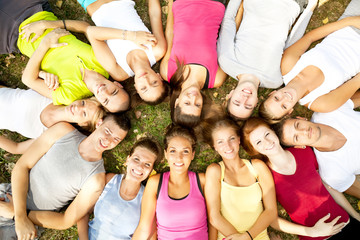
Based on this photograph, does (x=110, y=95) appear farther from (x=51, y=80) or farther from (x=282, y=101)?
(x=282, y=101)

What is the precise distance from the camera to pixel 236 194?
13.7ft

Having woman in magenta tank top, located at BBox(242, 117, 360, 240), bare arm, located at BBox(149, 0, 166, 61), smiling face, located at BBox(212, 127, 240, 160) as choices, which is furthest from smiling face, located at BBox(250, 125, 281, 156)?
bare arm, located at BBox(149, 0, 166, 61)

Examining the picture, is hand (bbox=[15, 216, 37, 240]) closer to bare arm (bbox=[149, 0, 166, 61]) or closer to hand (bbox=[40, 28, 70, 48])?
hand (bbox=[40, 28, 70, 48])

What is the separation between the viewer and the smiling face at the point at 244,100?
3955mm

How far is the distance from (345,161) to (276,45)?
2.19 m

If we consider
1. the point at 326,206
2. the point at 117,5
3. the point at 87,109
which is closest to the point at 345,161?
the point at 326,206

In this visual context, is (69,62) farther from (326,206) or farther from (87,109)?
(326,206)

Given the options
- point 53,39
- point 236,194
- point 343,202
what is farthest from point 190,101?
point 343,202

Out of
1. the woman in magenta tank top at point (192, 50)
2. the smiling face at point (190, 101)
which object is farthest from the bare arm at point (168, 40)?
the smiling face at point (190, 101)

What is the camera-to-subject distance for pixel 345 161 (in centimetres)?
411

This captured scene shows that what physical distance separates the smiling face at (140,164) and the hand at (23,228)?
1.84 meters

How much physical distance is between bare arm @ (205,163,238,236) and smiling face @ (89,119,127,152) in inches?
66.3

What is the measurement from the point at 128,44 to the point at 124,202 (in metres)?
2.66

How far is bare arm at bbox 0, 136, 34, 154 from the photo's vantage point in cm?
453
